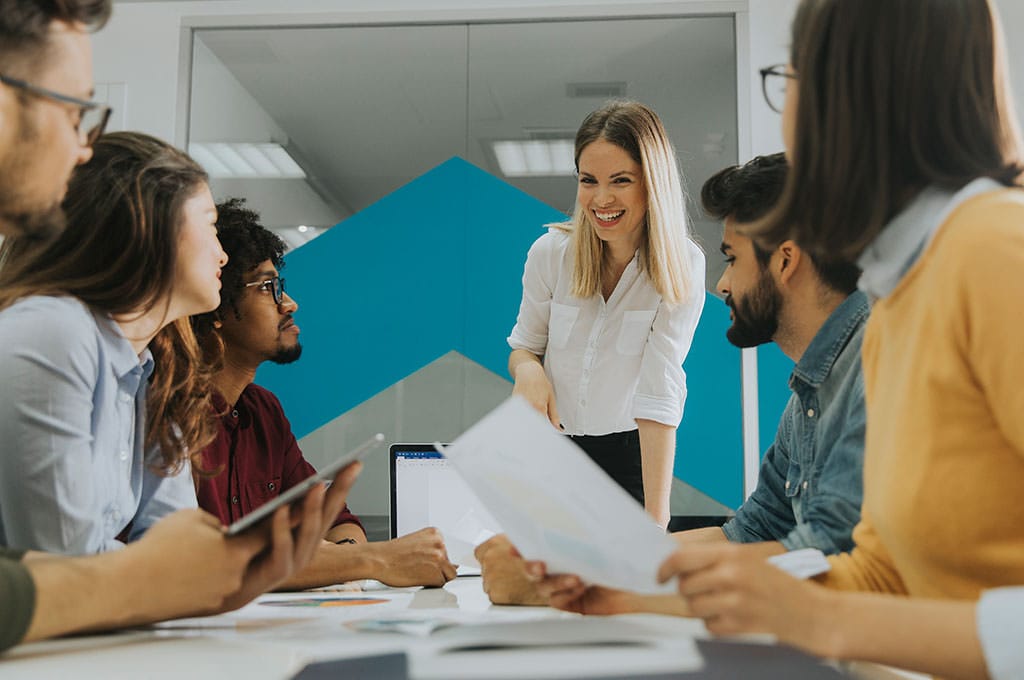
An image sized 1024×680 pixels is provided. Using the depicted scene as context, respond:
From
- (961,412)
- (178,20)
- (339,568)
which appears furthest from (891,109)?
(178,20)

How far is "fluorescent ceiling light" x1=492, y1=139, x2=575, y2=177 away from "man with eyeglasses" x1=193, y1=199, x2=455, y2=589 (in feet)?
5.46

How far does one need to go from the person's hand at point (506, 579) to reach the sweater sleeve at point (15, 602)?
0.63 m

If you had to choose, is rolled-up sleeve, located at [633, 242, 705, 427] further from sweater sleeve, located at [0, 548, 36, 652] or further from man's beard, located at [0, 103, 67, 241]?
sweater sleeve, located at [0, 548, 36, 652]

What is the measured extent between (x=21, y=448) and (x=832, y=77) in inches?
43.7

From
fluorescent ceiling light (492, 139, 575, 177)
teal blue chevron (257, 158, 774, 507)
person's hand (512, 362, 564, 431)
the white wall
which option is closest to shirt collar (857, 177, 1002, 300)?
person's hand (512, 362, 564, 431)

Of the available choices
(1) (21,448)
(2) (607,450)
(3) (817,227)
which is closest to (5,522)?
(1) (21,448)

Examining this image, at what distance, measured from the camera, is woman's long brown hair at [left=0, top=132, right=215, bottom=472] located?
1.52 metres

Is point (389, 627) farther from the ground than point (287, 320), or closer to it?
closer to it

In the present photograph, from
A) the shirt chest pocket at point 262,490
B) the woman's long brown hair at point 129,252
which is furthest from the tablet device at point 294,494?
the shirt chest pocket at point 262,490

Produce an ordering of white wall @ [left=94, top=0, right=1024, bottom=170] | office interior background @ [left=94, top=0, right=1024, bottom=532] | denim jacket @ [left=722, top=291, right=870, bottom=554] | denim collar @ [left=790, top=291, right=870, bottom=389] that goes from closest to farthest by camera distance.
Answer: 1. denim jacket @ [left=722, top=291, right=870, bottom=554]
2. denim collar @ [left=790, top=291, right=870, bottom=389]
3. office interior background @ [left=94, top=0, right=1024, bottom=532]
4. white wall @ [left=94, top=0, right=1024, bottom=170]

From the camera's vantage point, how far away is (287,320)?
103 inches

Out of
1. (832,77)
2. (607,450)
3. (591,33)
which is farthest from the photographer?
(591,33)

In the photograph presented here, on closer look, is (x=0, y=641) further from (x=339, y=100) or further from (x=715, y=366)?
(x=339, y=100)

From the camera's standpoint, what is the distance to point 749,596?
0.77 m
